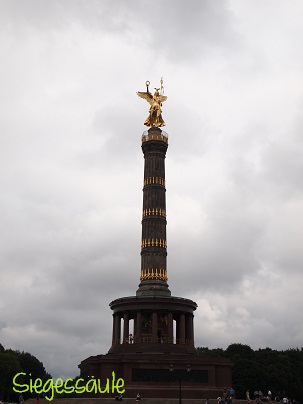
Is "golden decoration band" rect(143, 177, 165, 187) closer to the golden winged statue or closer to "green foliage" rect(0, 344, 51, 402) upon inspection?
the golden winged statue

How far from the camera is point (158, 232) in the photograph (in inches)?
2110

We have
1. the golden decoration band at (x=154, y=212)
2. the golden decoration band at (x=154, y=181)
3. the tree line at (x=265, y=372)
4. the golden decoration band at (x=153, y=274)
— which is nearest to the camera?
the golden decoration band at (x=153, y=274)

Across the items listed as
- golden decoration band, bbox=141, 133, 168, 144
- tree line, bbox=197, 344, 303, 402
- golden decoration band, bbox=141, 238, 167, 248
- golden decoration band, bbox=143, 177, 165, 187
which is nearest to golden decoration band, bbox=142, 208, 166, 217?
golden decoration band, bbox=141, 238, 167, 248

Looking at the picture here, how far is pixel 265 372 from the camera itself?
6925 cm

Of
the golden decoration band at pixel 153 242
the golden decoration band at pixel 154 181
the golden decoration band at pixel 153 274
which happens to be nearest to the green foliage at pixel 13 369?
the golden decoration band at pixel 153 274

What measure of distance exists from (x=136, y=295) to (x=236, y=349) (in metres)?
28.5

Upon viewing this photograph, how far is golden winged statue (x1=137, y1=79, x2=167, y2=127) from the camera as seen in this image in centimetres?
5838

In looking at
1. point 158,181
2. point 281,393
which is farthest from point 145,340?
point 281,393

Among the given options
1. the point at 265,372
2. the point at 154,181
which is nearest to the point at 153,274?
the point at 154,181

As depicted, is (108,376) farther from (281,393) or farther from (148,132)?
(281,393)

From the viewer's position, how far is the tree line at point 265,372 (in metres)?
67.2

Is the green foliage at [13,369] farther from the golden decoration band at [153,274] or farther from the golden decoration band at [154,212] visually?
the golden decoration band at [154,212]

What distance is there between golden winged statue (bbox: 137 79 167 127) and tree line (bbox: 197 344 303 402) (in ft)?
100

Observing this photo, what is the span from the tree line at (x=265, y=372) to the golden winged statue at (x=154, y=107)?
30.5 metres
